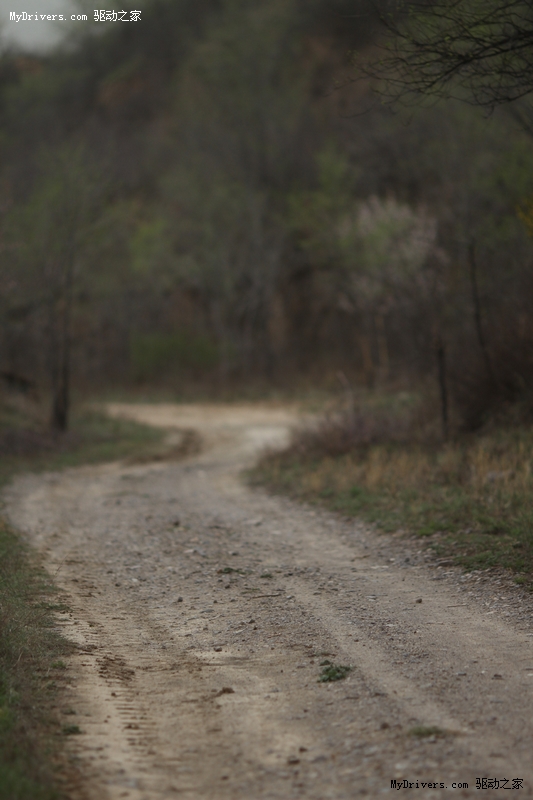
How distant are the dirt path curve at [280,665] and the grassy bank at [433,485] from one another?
522 mm

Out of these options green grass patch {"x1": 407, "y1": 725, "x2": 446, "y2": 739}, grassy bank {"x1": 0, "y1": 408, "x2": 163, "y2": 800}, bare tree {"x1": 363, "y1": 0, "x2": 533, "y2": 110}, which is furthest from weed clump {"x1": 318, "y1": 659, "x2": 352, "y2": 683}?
bare tree {"x1": 363, "y1": 0, "x2": 533, "y2": 110}

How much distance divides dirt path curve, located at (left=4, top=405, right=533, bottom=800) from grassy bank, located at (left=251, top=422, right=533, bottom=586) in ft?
1.71

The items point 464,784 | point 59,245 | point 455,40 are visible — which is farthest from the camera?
point 59,245

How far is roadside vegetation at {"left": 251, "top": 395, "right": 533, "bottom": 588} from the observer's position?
855 cm

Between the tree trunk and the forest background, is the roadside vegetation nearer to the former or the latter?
the tree trunk

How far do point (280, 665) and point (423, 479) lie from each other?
6.56 meters

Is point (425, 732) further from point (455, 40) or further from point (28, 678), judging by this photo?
point (455, 40)

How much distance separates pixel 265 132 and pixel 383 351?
44.3 feet

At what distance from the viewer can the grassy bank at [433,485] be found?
8461 millimetres

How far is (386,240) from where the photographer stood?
101 ft

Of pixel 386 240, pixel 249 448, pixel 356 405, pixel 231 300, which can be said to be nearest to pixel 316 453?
pixel 356 405

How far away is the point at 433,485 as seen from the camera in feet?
37.3

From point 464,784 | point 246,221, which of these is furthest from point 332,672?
point 246,221

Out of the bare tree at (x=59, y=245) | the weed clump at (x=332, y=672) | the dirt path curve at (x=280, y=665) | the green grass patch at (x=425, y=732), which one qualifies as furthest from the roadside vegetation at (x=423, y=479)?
the bare tree at (x=59, y=245)
